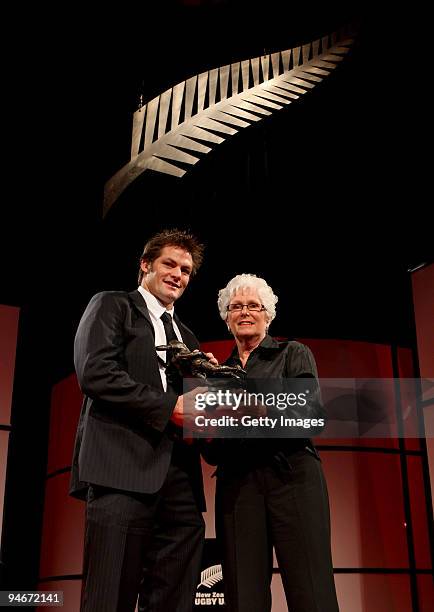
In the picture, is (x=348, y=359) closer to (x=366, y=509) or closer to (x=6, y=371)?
(x=366, y=509)

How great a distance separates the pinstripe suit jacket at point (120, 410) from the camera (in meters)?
1.60

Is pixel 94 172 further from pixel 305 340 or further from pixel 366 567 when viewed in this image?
pixel 366 567

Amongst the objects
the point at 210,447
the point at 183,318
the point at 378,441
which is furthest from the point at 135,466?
the point at 378,441

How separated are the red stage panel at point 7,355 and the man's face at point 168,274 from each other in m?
2.35

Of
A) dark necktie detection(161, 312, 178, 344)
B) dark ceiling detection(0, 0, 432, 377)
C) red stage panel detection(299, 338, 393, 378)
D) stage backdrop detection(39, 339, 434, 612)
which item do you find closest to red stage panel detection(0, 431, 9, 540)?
stage backdrop detection(39, 339, 434, 612)

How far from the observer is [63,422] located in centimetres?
397

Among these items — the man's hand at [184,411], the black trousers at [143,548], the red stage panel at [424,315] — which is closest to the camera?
the black trousers at [143,548]

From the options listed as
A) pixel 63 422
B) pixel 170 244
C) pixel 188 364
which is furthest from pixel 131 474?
pixel 63 422

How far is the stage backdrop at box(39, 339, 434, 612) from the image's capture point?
3371mm

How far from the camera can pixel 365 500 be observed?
3516mm

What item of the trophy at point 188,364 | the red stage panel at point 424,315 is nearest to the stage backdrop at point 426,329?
the red stage panel at point 424,315

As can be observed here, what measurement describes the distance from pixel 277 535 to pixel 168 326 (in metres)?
0.69

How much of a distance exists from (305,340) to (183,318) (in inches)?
29.6

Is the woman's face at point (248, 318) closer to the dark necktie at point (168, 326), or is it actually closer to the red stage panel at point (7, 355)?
the dark necktie at point (168, 326)
